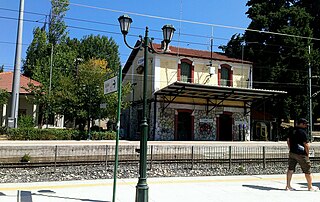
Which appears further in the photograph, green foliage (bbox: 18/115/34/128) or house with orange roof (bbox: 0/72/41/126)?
house with orange roof (bbox: 0/72/41/126)

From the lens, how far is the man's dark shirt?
8.57m

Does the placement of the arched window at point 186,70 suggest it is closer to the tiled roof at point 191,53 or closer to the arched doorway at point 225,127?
the tiled roof at point 191,53

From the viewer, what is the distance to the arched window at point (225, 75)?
3130 cm

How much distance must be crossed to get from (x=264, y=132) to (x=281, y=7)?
14443 millimetres

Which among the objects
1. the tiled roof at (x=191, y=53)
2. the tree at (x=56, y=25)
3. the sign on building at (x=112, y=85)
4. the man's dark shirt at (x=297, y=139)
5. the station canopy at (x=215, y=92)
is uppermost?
the tree at (x=56, y=25)

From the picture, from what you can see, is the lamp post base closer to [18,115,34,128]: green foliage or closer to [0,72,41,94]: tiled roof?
[18,115,34,128]: green foliage

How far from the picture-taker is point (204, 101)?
30.2m

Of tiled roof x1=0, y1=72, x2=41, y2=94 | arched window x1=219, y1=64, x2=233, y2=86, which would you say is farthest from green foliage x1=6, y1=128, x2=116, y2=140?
arched window x1=219, y1=64, x2=233, y2=86

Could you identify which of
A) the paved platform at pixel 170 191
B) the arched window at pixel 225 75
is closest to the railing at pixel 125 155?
the paved platform at pixel 170 191

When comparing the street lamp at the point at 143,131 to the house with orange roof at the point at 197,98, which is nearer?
the street lamp at the point at 143,131

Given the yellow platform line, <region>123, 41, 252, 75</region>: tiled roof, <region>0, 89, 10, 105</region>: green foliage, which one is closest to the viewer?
the yellow platform line

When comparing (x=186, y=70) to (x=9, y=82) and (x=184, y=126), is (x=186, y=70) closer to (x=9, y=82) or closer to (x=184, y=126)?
(x=184, y=126)

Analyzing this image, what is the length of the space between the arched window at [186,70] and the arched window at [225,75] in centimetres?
325

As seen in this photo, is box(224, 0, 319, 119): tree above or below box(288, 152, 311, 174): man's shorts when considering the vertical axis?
above
